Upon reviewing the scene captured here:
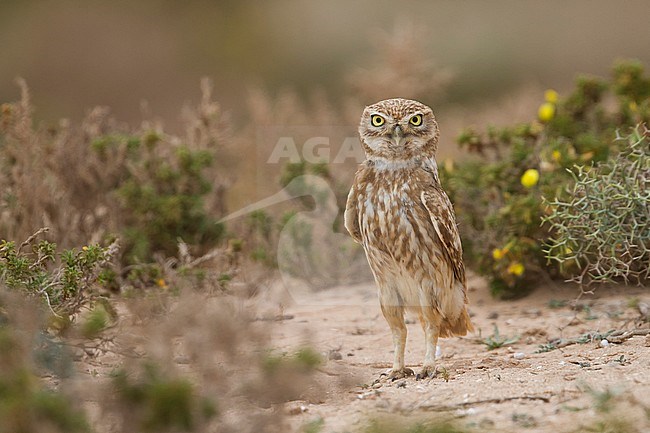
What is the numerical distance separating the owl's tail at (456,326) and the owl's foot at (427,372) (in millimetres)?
305

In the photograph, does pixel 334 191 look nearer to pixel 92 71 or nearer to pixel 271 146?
pixel 271 146

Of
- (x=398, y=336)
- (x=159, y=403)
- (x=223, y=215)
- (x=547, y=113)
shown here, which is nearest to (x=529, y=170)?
(x=547, y=113)

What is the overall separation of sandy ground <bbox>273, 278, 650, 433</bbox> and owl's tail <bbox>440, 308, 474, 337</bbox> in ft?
0.59

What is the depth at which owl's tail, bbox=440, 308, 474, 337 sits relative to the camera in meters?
5.26

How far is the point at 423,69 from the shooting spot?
10.6 m

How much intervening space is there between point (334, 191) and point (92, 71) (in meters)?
→ 15.2

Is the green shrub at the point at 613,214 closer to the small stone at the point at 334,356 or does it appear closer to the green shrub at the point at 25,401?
the small stone at the point at 334,356

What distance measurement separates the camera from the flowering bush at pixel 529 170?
6547 millimetres

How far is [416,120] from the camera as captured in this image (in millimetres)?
5227

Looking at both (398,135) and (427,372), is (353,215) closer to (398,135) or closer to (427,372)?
(398,135)

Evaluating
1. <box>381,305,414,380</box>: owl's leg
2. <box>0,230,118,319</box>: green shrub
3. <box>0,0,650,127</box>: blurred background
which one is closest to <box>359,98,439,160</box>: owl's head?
<box>381,305,414,380</box>: owl's leg

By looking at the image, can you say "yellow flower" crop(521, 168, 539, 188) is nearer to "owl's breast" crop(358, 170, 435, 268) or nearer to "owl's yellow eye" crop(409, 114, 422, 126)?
"owl's yellow eye" crop(409, 114, 422, 126)

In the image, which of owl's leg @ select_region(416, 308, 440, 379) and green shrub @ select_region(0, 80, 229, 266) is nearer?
owl's leg @ select_region(416, 308, 440, 379)

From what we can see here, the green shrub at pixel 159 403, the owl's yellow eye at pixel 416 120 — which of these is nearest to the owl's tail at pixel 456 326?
the owl's yellow eye at pixel 416 120
